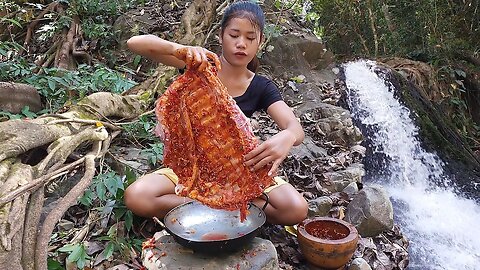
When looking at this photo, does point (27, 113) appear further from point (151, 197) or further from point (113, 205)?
point (151, 197)

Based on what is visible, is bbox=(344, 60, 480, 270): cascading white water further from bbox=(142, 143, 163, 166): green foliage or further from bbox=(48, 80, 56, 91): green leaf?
bbox=(48, 80, 56, 91): green leaf

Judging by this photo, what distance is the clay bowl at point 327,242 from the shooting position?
2.14 meters

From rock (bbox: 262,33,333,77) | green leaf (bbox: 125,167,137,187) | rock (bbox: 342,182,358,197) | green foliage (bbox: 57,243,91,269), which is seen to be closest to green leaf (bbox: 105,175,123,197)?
green leaf (bbox: 125,167,137,187)

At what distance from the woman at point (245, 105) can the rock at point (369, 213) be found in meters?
0.66

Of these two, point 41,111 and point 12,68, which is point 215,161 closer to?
point 41,111

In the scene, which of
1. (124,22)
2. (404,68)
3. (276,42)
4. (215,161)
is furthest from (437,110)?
Answer: (215,161)

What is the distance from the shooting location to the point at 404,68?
271 inches

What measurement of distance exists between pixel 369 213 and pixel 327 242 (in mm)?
744

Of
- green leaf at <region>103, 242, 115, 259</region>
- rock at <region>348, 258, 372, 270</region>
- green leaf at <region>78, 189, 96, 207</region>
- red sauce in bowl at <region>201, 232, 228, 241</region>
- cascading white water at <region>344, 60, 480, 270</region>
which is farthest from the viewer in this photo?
cascading white water at <region>344, 60, 480, 270</region>

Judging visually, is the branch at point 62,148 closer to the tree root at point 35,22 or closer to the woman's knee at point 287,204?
the woman's knee at point 287,204

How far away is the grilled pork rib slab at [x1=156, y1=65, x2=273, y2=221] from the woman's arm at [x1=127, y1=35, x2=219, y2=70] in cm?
10

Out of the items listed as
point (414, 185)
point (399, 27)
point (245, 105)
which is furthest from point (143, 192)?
point (399, 27)

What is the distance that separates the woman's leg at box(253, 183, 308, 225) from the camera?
2.21m

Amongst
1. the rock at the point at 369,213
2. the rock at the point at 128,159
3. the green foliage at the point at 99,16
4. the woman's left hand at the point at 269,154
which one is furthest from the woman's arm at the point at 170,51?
the green foliage at the point at 99,16
